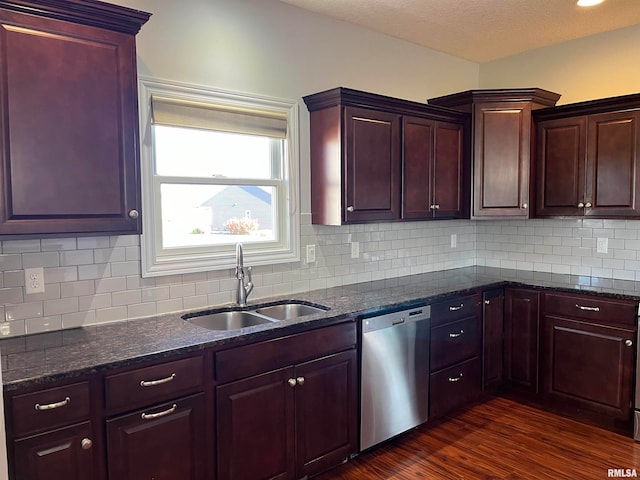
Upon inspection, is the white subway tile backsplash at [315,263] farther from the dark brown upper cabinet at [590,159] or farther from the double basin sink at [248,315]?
the dark brown upper cabinet at [590,159]

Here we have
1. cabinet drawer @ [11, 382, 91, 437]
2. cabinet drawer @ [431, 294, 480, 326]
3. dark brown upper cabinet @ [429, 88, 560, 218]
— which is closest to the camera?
cabinet drawer @ [11, 382, 91, 437]

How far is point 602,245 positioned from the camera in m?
3.77

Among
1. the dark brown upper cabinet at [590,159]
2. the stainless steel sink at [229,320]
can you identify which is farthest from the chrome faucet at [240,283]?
the dark brown upper cabinet at [590,159]

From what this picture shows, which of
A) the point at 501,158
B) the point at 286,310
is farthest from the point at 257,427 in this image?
the point at 501,158

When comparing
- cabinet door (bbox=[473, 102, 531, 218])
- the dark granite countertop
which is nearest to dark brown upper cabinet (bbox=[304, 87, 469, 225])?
cabinet door (bbox=[473, 102, 531, 218])

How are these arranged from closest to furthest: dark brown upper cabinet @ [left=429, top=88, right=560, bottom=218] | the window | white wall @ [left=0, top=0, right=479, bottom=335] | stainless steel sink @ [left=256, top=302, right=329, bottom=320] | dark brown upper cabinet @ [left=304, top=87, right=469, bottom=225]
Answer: white wall @ [left=0, top=0, right=479, bottom=335] < the window < stainless steel sink @ [left=256, top=302, right=329, bottom=320] < dark brown upper cabinet @ [left=304, top=87, right=469, bottom=225] < dark brown upper cabinet @ [left=429, top=88, right=560, bottom=218]

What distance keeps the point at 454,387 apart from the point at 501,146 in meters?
1.90

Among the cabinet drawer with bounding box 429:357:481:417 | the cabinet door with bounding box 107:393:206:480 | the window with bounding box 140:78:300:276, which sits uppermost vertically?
the window with bounding box 140:78:300:276

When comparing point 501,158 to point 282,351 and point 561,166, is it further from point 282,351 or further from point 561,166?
point 282,351

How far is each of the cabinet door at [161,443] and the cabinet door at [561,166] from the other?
303cm

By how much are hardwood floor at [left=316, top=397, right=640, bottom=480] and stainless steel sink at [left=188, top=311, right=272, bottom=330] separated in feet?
3.12

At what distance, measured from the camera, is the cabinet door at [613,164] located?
333 centimetres

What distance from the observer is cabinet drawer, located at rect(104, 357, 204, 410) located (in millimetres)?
1861

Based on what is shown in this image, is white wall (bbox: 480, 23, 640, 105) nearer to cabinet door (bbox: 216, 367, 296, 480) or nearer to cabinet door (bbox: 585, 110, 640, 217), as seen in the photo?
cabinet door (bbox: 585, 110, 640, 217)
